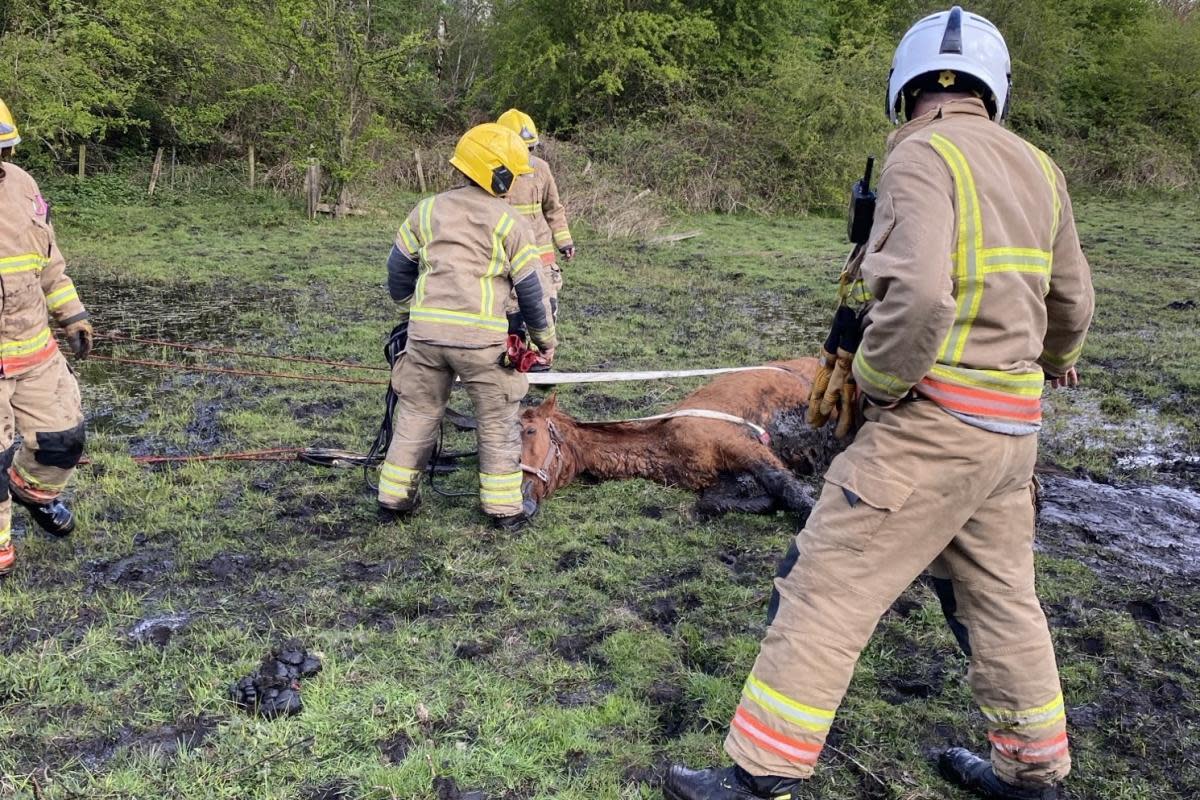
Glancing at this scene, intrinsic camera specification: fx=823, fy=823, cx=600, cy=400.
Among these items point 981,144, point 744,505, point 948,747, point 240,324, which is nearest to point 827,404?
point 981,144

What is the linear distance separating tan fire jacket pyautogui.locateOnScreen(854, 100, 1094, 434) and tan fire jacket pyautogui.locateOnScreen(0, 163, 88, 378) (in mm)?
3532

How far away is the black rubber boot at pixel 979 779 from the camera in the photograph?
245 centimetres

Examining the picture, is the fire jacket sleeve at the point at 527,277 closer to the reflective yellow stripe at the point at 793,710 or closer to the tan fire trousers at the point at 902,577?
the tan fire trousers at the point at 902,577

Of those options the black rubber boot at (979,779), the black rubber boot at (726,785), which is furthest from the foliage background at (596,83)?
the black rubber boot at (979,779)

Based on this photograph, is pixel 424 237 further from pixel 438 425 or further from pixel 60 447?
pixel 60 447

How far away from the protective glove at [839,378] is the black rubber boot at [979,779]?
1.19m

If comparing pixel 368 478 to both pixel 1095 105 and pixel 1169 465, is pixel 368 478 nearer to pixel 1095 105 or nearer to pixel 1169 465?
pixel 1169 465

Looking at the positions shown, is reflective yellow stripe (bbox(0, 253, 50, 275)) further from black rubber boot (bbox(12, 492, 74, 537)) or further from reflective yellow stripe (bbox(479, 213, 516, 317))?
reflective yellow stripe (bbox(479, 213, 516, 317))

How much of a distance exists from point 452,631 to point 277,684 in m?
0.72

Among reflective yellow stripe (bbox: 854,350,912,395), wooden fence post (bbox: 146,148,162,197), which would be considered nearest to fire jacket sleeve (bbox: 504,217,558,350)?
reflective yellow stripe (bbox: 854,350,912,395)

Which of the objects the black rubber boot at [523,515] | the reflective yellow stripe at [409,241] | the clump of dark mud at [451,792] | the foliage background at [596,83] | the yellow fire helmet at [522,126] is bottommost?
the clump of dark mud at [451,792]

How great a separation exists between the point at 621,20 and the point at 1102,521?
22.2 meters

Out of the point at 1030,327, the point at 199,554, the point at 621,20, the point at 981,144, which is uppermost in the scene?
the point at 621,20

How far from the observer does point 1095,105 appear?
27734 mm
